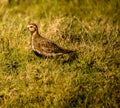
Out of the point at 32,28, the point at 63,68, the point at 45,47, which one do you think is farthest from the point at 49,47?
the point at 32,28

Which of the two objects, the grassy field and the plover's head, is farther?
the plover's head

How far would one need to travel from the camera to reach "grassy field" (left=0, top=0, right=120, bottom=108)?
672 cm

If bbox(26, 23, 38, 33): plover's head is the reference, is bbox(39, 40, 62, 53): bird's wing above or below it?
below

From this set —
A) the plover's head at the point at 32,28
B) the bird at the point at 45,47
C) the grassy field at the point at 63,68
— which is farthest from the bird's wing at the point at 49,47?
the plover's head at the point at 32,28

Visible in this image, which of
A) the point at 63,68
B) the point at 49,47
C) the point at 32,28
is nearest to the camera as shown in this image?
the point at 63,68

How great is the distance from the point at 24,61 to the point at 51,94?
94cm

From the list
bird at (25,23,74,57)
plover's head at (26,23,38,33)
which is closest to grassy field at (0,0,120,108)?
bird at (25,23,74,57)

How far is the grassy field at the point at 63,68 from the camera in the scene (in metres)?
6.72

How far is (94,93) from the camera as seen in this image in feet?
22.5

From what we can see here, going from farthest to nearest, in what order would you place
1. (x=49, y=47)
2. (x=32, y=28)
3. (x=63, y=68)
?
(x=32, y=28) < (x=49, y=47) < (x=63, y=68)

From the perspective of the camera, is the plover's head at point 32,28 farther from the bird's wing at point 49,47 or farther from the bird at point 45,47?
the bird's wing at point 49,47

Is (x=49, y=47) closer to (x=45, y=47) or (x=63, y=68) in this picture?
(x=45, y=47)

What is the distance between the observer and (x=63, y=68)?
7355mm

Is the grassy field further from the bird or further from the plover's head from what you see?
the plover's head
